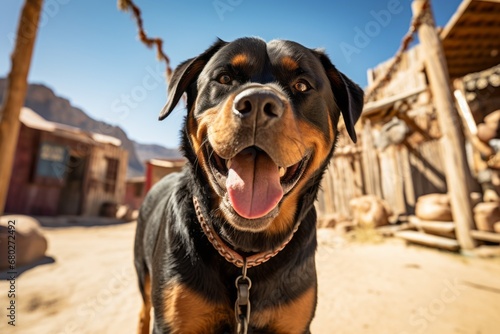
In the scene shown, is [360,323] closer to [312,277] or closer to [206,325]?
[312,277]

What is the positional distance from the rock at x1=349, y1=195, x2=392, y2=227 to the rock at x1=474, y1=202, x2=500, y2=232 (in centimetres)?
188

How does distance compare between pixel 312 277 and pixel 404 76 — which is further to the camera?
pixel 404 76

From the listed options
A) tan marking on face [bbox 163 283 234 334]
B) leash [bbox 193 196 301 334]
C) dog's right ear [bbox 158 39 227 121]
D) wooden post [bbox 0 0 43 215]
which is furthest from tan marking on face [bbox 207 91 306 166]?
wooden post [bbox 0 0 43 215]

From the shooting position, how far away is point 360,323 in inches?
92.0

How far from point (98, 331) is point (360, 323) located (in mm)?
2377

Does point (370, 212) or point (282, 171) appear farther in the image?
point (370, 212)

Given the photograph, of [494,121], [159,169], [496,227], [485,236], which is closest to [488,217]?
[496,227]

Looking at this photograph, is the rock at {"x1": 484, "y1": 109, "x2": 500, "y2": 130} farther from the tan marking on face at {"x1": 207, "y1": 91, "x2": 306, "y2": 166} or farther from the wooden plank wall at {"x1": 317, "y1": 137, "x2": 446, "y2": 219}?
the tan marking on face at {"x1": 207, "y1": 91, "x2": 306, "y2": 166}

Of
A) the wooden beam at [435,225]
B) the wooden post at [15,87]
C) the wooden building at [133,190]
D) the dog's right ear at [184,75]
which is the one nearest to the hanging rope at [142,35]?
the wooden post at [15,87]

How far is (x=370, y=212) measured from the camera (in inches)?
251

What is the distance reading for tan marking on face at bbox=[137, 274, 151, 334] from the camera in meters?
2.09

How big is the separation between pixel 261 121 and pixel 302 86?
Answer: 55cm

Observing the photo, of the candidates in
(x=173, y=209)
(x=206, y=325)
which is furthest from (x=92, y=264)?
(x=206, y=325)

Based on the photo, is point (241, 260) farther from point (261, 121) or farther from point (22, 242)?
point (22, 242)
